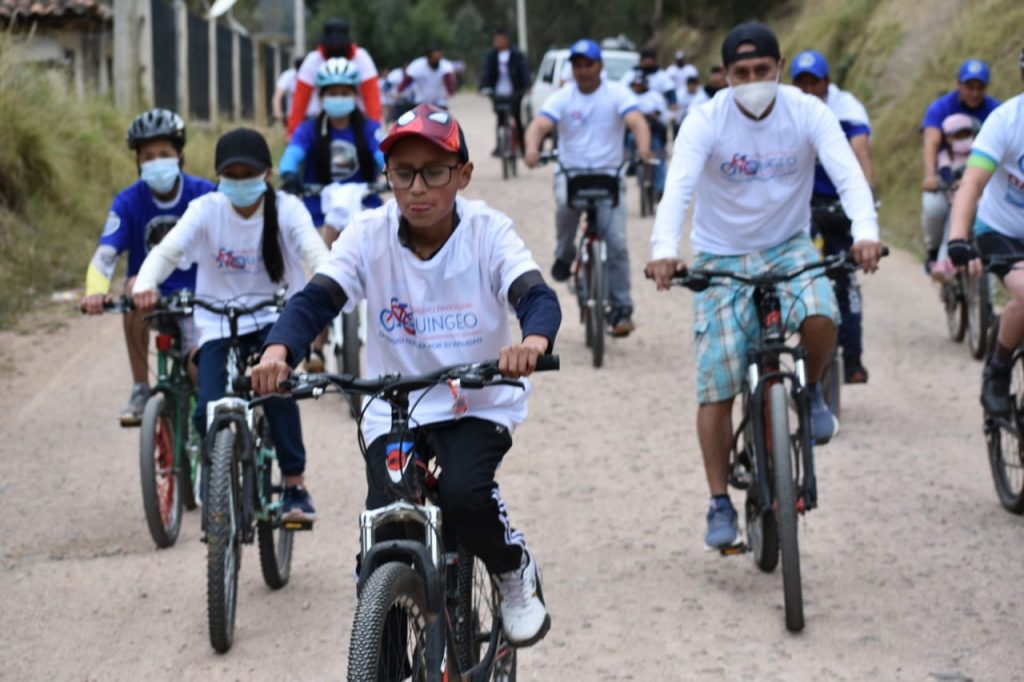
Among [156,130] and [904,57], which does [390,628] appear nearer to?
[156,130]

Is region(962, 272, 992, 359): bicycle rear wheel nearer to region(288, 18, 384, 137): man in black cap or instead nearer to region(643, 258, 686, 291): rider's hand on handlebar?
region(288, 18, 384, 137): man in black cap

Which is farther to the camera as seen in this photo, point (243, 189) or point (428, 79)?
point (428, 79)

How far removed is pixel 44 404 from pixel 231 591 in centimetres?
551

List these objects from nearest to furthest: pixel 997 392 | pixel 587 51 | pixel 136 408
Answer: pixel 997 392, pixel 136 408, pixel 587 51

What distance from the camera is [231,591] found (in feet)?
21.1

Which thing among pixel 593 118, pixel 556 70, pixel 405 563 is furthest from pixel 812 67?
pixel 556 70

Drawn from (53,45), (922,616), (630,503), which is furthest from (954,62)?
(922,616)

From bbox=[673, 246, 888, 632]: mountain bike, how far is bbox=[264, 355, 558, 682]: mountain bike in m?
1.97

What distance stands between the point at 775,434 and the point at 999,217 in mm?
1990

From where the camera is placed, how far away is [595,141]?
43.0 ft

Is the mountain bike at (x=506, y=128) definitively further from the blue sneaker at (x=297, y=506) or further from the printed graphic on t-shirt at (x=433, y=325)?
the printed graphic on t-shirt at (x=433, y=325)

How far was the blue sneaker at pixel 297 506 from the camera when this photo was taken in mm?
7070

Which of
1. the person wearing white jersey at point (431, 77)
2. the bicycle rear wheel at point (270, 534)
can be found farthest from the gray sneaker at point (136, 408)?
the person wearing white jersey at point (431, 77)

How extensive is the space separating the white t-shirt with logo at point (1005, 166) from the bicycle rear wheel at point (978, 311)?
423 cm
